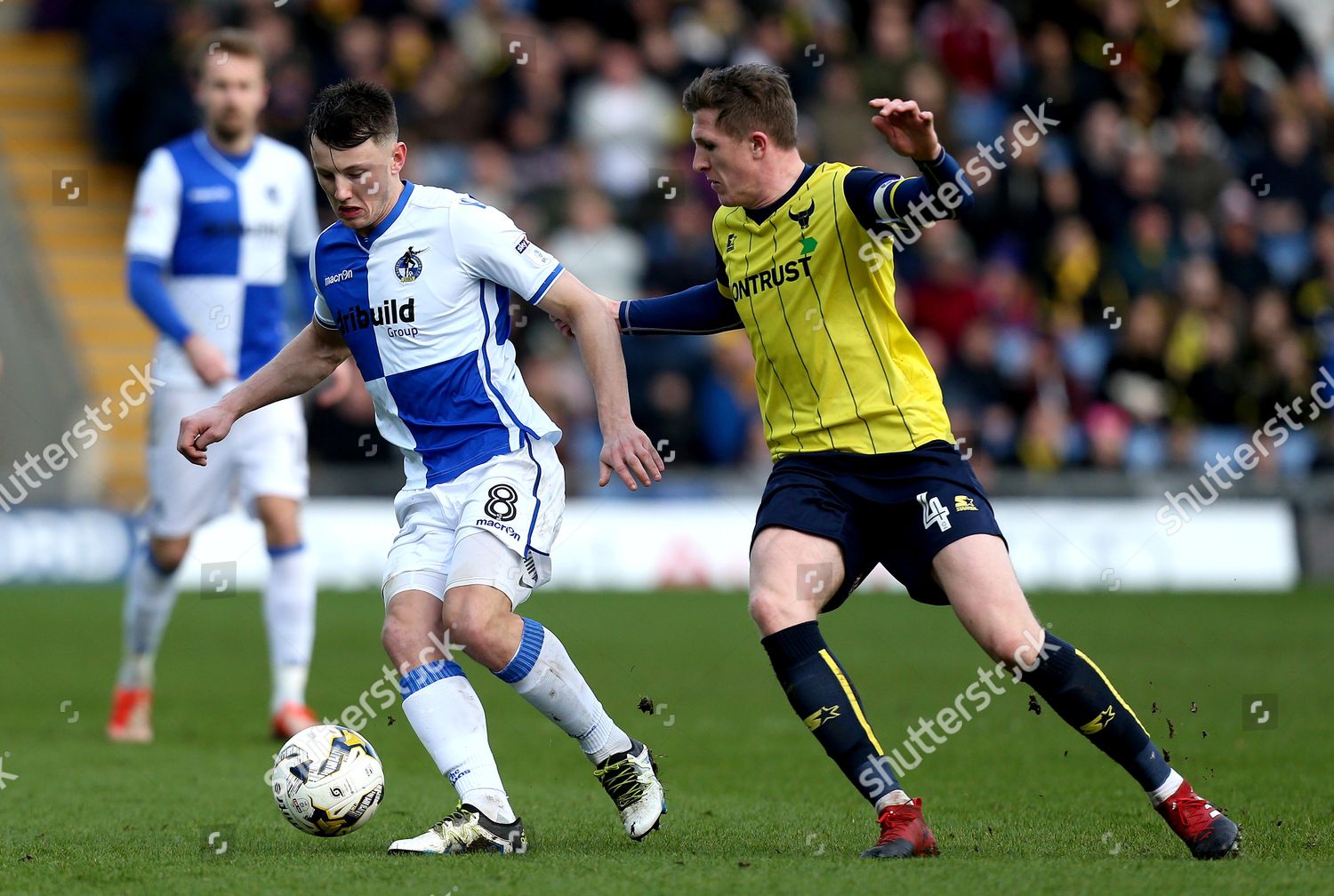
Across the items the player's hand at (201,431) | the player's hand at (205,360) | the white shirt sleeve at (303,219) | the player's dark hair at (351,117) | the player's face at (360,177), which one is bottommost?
the player's hand at (205,360)

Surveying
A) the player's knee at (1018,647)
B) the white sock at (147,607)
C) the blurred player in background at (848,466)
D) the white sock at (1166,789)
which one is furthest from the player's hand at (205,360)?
the white sock at (1166,789)

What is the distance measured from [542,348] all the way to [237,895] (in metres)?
11.3

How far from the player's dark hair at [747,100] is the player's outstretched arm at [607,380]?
0.65m

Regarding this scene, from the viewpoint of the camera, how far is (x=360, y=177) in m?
5.12

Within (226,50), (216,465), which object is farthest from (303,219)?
(216,465)

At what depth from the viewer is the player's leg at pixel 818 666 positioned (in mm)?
4844

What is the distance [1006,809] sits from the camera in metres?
5.86

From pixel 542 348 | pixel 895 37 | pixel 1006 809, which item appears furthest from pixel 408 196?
pixel 895 37

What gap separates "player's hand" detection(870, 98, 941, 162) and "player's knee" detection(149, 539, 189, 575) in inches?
181

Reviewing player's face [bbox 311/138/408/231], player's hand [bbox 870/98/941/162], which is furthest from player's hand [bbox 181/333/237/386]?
player's hand [bbox 870/98/941/162]

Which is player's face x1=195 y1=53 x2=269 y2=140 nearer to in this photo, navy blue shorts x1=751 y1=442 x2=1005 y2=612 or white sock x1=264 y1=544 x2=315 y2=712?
white sock x1=264 y1=544 x2=315 y2=712

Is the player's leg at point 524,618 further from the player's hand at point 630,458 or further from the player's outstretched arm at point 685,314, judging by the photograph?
the player's outstretched arm at point 685,314

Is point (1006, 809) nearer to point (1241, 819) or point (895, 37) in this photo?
point (1241, 819)

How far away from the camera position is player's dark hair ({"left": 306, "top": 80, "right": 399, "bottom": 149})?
5023mm
